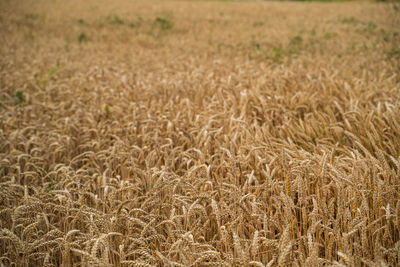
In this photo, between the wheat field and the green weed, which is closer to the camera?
the wheat field

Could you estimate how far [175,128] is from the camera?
321 cm

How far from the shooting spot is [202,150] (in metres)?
2.83

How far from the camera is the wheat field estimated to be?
1624mm

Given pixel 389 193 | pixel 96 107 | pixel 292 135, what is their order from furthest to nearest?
pixel 96 107
pixel 292 135
pixel 389 193

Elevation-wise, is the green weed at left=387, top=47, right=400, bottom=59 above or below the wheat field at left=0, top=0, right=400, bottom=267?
above

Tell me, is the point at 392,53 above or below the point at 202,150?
above

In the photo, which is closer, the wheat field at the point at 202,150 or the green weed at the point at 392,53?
the wheat field at the point at 202,150

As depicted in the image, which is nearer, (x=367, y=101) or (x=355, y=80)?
(x=367, y=101)

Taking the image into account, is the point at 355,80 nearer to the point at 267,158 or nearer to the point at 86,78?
the point at 267,158

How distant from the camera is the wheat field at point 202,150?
1624mm

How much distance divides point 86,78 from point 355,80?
470 cm

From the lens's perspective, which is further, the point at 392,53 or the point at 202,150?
the point at 392,53

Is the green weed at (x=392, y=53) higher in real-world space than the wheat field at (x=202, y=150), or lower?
higher

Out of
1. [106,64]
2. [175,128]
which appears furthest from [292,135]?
[106,64]
